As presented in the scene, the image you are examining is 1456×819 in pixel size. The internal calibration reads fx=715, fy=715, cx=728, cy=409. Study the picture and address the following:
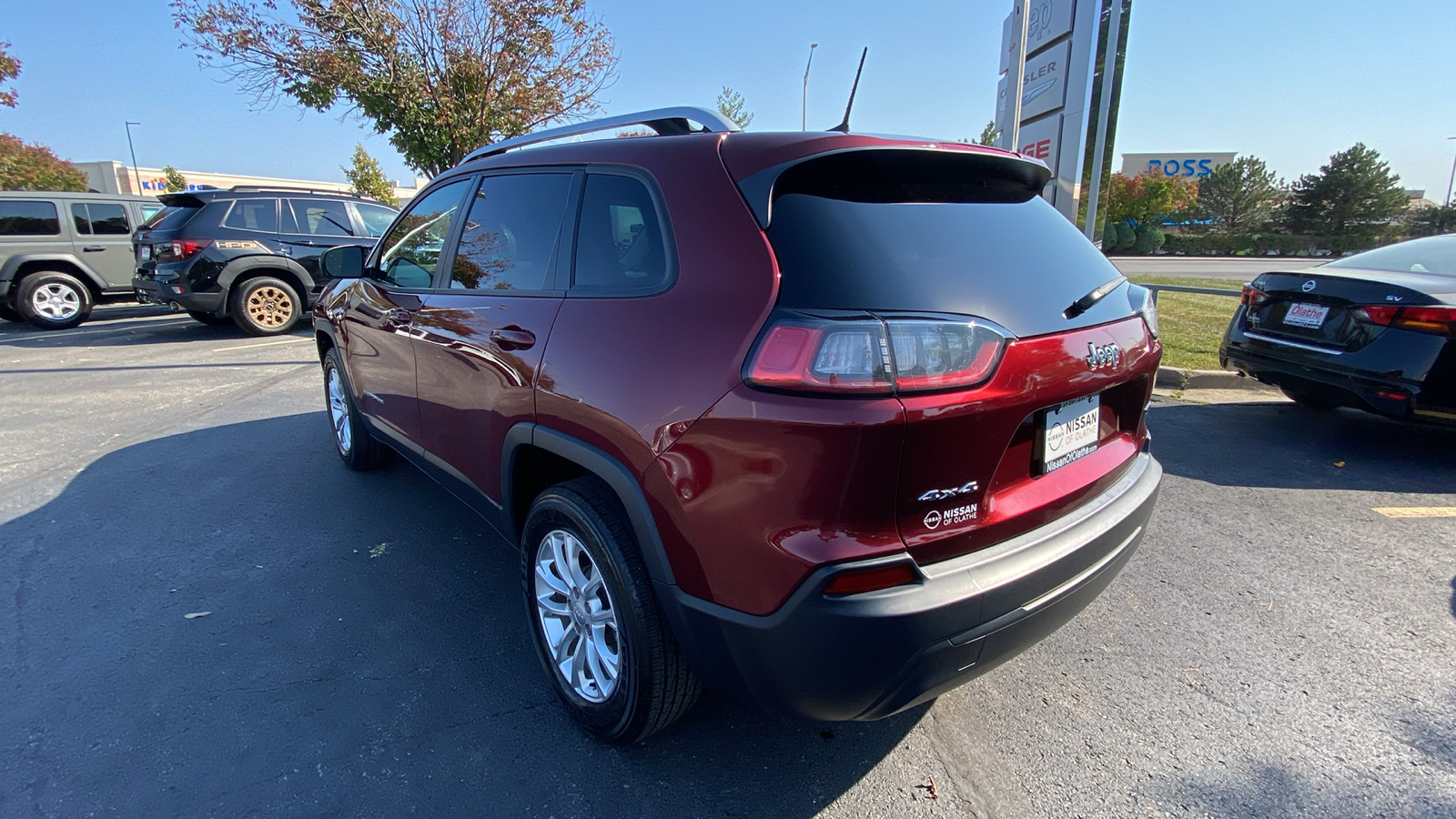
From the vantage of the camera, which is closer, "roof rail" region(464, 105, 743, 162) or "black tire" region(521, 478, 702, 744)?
"black tire" region(521, 478, 702, 744)

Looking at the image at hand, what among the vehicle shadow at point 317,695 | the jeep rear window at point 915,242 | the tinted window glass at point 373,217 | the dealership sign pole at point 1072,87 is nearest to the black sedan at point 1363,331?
the dealership sign pole at point 1072,87

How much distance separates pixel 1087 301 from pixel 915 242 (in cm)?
60

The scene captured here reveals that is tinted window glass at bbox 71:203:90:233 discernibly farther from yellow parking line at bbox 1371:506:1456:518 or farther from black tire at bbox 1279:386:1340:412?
yellow parking line at bbox 1371:506:1456:518

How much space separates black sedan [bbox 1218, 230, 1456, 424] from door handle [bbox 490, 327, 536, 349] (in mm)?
4945

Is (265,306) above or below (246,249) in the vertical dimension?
below

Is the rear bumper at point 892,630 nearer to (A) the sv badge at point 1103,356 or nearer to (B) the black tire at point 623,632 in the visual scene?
(B) the black tire at point 623,632

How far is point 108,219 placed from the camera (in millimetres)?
11094

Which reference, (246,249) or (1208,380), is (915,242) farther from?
(246,249)

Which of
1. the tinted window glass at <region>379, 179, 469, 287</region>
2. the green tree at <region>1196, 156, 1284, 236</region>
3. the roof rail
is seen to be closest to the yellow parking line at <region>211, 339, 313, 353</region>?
the tinted window glass at <region>379, 179, 469, 287</region>

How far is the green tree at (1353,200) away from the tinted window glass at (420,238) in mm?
61069

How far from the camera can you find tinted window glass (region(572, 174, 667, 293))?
196cm

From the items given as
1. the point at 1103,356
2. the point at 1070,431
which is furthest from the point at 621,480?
the point at 1103,356

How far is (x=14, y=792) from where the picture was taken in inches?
77.6

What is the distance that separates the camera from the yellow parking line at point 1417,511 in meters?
3.76
